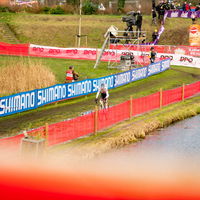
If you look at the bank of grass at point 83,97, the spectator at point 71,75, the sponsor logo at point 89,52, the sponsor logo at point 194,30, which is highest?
the sponsor logo at point 194,30

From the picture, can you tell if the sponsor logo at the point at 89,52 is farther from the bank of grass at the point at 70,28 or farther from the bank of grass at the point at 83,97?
the bank of grass at the point at 70,28

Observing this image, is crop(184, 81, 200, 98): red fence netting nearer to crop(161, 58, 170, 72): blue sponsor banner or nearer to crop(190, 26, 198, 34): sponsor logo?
crop(161, 58, 170, 72): blue sponsor banner

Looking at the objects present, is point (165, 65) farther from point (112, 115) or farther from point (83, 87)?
point (112, 115)

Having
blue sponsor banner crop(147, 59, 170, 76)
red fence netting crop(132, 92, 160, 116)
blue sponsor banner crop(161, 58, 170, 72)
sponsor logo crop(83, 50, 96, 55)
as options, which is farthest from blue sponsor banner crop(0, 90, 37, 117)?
sponsor logo crop(83, 50, 96, 55)

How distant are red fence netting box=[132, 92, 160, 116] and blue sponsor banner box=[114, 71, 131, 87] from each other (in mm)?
6347

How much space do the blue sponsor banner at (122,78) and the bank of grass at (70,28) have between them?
25.0 metres

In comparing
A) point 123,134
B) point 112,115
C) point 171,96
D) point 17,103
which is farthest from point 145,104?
point 17,103

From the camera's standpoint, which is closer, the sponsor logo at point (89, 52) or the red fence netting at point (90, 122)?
the red fence netting at point (90, 122)

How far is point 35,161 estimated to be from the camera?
37.1 ft

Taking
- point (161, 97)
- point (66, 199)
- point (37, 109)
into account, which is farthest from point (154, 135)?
point (66, 199)

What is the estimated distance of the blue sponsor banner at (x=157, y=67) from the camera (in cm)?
3322

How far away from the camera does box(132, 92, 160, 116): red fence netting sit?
782 inches

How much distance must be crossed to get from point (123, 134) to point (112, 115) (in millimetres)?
1286

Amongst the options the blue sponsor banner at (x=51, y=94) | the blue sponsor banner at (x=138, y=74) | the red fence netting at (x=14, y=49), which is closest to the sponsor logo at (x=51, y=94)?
the blue sponsor banner at (x=51, y=94)
